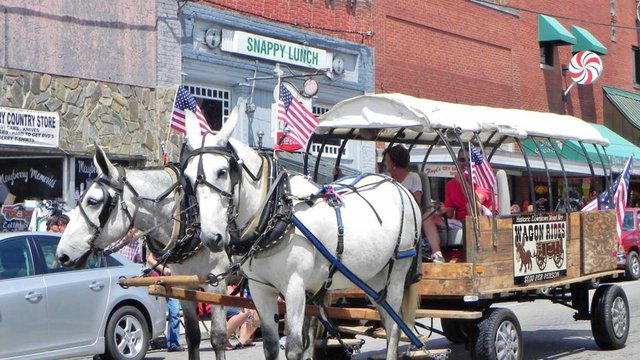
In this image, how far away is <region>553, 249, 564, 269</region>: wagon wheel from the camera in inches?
427

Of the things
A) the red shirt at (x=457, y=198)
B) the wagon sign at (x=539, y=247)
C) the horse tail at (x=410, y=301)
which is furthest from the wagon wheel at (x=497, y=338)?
the red shirt at (x=457, y=198)

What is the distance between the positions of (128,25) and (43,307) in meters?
9.81

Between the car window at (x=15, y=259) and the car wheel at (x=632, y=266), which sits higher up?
the car window at (x=15, y=259)

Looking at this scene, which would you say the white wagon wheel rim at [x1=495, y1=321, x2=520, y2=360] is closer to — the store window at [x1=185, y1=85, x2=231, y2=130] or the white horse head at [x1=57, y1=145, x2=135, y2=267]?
the white horse head at [x1=57, y1=145, x2=135, y2=267]

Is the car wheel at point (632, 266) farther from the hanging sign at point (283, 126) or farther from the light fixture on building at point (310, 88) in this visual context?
the hanging sign at point (283, 126)

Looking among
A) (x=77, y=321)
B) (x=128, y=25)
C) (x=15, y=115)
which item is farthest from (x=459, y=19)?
(x=77, y=321)

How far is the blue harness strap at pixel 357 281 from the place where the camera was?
25.0 ft

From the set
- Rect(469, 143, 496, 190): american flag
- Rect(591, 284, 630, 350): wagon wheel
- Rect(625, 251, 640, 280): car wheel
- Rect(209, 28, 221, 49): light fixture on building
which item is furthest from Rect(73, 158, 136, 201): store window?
Rect(625, 251, 640, 280): car wheel

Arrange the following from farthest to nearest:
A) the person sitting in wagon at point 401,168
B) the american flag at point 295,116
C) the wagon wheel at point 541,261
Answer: the american flag at point 295,116 → the wagon wheel at point 541,261 → the person sitting in wagon at point 401,168

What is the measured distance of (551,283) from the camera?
1059 centimetres

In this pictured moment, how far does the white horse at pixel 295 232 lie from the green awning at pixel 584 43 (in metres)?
26.9

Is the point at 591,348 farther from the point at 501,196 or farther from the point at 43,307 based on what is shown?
the point at 43,307

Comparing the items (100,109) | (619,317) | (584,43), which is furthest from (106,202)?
(584,43)

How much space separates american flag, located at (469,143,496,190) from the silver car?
13.6 ft
